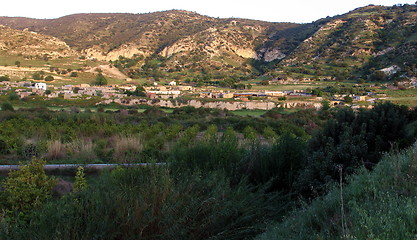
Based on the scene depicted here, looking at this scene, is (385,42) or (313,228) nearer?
(313,228)

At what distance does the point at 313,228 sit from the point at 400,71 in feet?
200

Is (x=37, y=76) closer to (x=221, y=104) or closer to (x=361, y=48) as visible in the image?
(x=221, y=104)

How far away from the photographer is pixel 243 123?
18.6 metres

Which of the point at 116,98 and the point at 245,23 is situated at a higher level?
the point at 245,23

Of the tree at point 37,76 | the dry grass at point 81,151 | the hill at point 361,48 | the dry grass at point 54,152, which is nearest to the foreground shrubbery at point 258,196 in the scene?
the dry grass at point 81,151

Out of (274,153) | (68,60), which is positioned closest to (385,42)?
(68,60)

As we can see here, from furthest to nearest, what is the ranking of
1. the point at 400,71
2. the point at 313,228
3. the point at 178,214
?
1. the point at 400,71
2. the point at 178,214
3. the point at 313,228

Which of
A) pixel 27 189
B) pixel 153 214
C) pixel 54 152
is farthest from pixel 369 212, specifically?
pixel 54 152

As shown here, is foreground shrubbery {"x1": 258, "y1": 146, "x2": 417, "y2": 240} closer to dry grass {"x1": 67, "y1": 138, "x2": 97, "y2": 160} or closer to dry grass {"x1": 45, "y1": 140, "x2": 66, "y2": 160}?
dry grass {"x1": 67, "y1": 138, "x2": 97, "y2": 160}

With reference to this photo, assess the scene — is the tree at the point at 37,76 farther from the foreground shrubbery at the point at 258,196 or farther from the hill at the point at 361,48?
the foreground shrubbery at the point at 258,196

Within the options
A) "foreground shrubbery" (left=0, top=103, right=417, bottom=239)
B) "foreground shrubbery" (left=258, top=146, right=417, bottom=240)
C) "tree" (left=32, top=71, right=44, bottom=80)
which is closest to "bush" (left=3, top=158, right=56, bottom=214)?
"foreground shrubbery" (left=0, top=103, right=417, bottom=239)

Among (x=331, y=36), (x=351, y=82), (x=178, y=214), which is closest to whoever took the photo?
(x=178, y=214)

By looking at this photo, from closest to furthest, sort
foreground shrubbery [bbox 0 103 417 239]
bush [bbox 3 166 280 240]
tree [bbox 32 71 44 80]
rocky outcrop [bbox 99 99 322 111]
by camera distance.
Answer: foreground shrubbery [bbox 0 103 417 239]
bush [bbox 3 166 280 240]
rocky outcrop [bbox 99 99 322 111]
tree [bbox 32 71 44 80]

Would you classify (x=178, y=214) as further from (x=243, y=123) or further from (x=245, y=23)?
(x=245, y=23)
